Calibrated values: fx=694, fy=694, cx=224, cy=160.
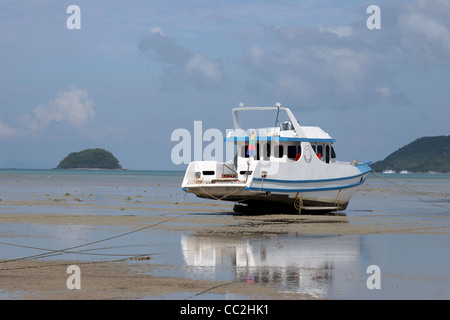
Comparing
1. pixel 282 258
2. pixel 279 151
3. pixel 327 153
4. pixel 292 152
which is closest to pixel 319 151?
pixel 327 153

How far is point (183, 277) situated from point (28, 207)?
75.5 ft

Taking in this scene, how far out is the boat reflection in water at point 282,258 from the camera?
544 inches

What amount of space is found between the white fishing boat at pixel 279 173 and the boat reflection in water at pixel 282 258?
805cm

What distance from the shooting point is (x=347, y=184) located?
33.7 meters

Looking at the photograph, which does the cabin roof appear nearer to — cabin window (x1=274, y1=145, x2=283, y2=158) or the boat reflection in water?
cabin window (x1=274, y1=145, x2=283, y2=158)

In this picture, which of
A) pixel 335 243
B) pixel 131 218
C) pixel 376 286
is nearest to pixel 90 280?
pixel 376 286

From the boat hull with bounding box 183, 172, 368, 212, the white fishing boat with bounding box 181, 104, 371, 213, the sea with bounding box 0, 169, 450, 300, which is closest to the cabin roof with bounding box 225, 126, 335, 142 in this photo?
the white fishing boat with bounding box 181, 104, 371, 213

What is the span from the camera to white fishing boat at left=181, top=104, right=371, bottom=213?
99.6 feet

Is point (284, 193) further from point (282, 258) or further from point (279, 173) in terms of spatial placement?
point (282, 258)

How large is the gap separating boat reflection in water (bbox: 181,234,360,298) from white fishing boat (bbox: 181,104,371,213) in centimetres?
805

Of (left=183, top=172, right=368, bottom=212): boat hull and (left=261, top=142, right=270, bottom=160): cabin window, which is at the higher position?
(left=261, top=142, right=270, bottom=160): cabin window

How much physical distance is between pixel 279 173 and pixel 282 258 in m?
13.7
